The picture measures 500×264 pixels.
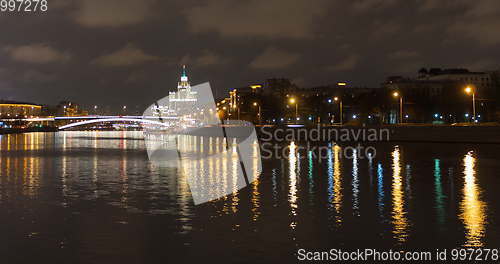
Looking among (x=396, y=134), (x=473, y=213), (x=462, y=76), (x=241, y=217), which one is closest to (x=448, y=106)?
(x=396, y=134)

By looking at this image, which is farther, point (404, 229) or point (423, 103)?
point (423, 103)

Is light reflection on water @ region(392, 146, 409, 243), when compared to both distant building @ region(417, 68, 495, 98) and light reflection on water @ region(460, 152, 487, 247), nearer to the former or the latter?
light reflection on water @ region(460, 152, 487, 247)

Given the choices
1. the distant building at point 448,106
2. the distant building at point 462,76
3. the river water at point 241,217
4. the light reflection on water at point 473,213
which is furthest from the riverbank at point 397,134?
the distant building at point 462,76

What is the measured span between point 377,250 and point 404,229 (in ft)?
5.36

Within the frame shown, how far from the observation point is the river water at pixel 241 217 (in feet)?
28.1

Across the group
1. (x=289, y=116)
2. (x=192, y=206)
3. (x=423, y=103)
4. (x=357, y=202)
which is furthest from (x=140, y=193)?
(x=289, y=116)

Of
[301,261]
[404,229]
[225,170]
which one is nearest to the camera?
[301,261]

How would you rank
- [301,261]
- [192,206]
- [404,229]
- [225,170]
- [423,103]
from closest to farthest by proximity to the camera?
[301,261] < [404,229] < [192,206] < [225,170] < [423,103]

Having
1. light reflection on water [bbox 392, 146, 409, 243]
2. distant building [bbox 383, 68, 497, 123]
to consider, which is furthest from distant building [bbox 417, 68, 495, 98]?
light reflection on water [bbox 392, 146, 409, 243]

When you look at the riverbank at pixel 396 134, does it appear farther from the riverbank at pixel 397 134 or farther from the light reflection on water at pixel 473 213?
the light reflection on water at pixel 473 213

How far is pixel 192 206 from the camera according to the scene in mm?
12562

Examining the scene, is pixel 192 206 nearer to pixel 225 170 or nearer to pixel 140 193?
pixel 140 193

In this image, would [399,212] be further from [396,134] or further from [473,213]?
[396,134]

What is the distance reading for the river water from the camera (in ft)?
28.1
